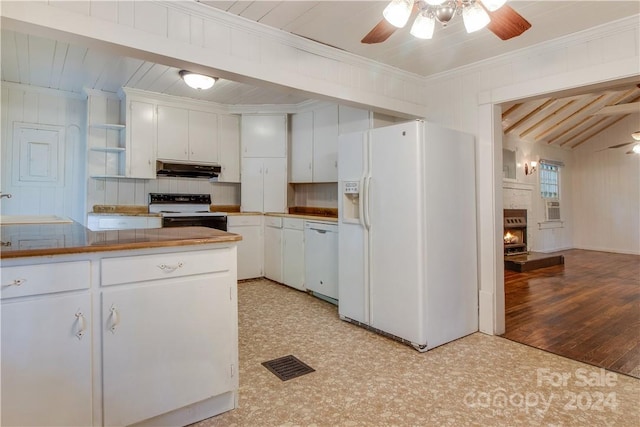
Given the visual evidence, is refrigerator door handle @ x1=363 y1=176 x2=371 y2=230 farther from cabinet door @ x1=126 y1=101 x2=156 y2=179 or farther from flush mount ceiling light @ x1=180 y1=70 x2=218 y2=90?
cabinet door @ x1=126 y1=101 x2=156 y2=179

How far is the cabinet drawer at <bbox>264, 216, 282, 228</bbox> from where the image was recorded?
458cm

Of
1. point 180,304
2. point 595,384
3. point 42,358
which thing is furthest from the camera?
point 595,384

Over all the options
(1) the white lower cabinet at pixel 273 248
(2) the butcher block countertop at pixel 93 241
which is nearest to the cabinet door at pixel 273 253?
(1) the white lower cabinet at pixel 273 248

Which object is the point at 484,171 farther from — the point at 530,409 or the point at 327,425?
the point at 327,425

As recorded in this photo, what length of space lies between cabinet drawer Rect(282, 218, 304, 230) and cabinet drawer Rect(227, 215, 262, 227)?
486 millimetres

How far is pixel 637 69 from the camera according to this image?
2.30 m

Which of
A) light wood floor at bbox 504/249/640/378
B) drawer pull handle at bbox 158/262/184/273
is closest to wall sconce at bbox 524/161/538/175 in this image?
light wood floor at bbox 504/249/640/378

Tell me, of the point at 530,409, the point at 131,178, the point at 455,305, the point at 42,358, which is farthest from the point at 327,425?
the point at 131,178

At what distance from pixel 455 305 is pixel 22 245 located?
2791 millimetres

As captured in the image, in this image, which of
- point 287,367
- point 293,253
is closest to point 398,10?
point 287,367

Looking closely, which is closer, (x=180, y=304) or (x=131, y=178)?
(x=180, y=304)

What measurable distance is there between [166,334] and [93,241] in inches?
21.4

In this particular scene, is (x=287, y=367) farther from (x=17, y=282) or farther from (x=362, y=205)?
(x=17, y=282)

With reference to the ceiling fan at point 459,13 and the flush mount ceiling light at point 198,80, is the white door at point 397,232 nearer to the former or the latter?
the ceiling fan at point 459,13
